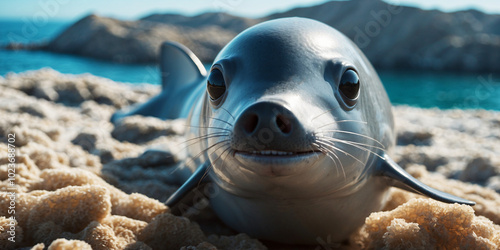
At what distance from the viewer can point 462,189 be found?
277 cm

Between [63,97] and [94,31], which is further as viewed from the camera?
[94,31]

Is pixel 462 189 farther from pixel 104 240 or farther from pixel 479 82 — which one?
pixel 479 82

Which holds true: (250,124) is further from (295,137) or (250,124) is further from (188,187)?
(188,187)

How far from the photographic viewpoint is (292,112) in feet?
4.75

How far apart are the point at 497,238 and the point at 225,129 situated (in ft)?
3.62

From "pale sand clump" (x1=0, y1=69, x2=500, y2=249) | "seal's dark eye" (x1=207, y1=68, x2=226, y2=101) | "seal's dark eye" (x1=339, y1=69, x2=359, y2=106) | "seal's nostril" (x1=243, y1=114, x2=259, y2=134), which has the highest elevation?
"seal's dark eye" (x1=339, y1=69, x2=359, y2=106)

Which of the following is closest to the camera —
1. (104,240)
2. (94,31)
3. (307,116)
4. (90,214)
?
(307,116)

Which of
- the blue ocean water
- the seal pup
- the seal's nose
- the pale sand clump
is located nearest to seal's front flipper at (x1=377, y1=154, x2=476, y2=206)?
the seal pup

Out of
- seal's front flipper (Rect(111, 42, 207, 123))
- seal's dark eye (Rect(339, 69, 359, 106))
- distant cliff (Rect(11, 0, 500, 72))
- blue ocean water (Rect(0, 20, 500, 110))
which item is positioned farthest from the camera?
distant cliff (Rect(11, 0, 500, 72))

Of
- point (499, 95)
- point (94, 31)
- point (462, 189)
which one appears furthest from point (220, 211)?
point (94, 31)

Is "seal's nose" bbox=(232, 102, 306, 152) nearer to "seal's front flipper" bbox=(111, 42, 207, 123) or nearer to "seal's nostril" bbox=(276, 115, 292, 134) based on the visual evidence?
"seal's nostril" bbox=(276, 115, 292, 134)

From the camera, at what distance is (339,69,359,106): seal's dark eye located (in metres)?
1.85

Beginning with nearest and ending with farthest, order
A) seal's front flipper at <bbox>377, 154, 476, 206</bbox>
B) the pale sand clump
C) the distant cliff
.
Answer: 1. the pale sand clump
2. seal's front flipper at <bbox>377, 154, 476, 206</bbox>
3. the distant cliff

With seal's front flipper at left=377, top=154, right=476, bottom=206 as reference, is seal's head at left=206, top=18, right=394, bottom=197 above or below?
above
